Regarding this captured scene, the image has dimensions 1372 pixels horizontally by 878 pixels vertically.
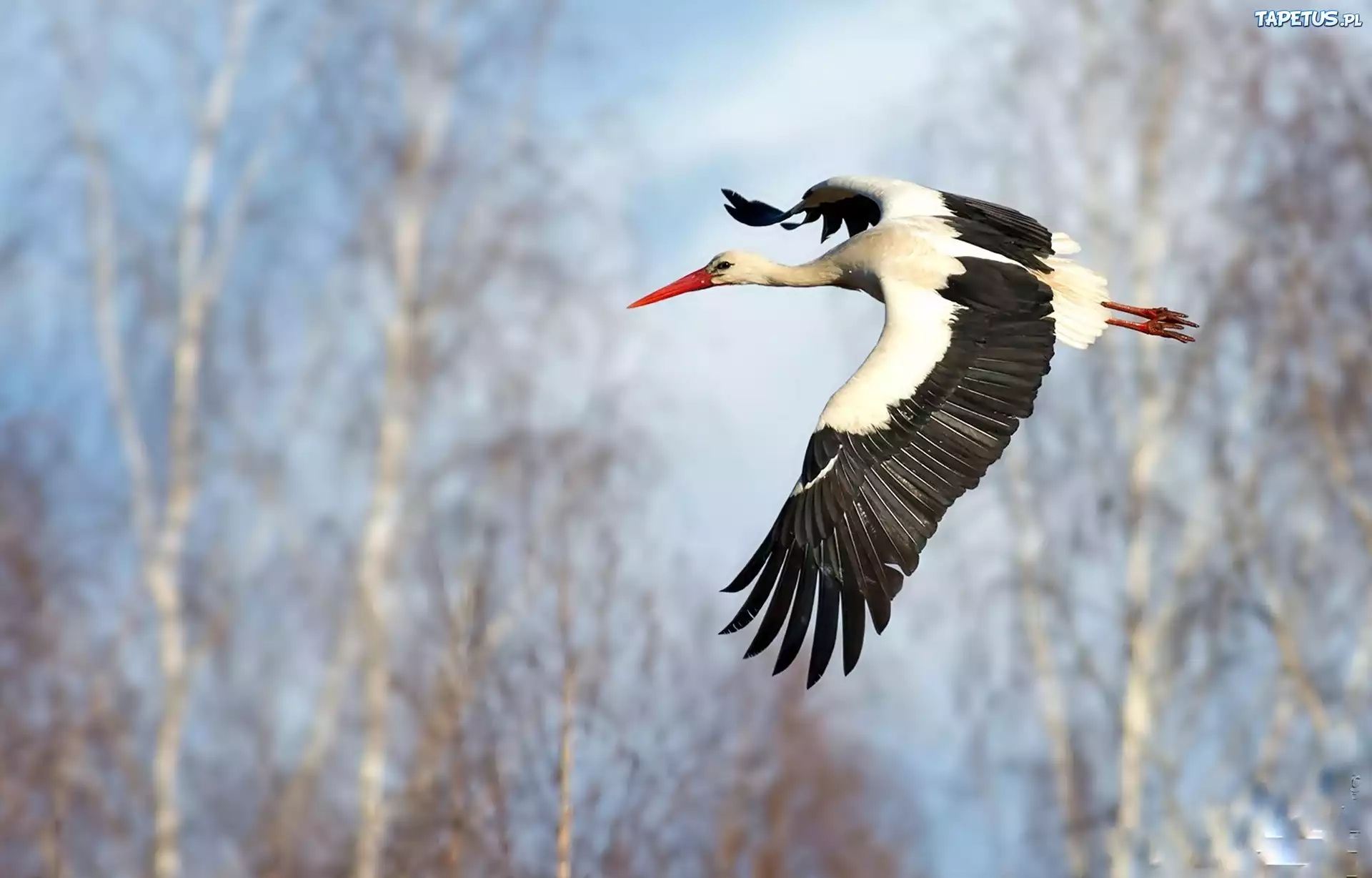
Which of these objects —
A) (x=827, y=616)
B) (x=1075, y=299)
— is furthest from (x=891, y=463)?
(x=1075, y=299)

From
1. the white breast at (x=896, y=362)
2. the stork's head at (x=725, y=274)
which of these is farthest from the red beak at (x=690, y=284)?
the white breast at (x=896, y=362)

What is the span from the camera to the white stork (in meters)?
5.19

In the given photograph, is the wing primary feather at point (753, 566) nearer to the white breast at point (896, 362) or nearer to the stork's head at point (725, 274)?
the white breast at point (896, 362)

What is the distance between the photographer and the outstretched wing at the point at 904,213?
20.5 ft

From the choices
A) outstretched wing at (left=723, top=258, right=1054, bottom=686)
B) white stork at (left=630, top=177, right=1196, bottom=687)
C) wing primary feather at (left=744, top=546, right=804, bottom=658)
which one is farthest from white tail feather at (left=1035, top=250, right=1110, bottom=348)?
wing primary feather at (left=744, top=546, right=804, bottom=658)

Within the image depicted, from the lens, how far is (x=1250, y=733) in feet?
35.6

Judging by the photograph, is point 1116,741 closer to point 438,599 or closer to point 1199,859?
point 1199,859

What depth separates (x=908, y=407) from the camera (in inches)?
214

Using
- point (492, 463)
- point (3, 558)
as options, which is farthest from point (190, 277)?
point (3, 558)

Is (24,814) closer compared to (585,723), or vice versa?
(585,723)

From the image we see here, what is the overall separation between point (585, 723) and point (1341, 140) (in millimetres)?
4706

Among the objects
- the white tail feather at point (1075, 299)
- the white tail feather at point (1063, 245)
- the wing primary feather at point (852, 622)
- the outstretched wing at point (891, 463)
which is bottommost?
the wing primary feather at point (852, 622)

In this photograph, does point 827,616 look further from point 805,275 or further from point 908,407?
point 805,275

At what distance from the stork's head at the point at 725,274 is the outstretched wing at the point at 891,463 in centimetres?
95
